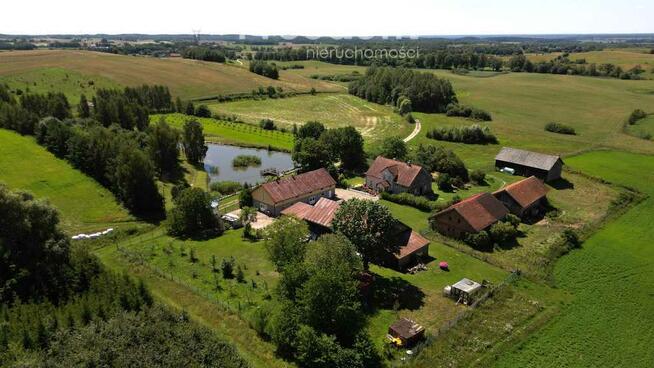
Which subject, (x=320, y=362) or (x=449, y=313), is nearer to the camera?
(x=320, y=362)

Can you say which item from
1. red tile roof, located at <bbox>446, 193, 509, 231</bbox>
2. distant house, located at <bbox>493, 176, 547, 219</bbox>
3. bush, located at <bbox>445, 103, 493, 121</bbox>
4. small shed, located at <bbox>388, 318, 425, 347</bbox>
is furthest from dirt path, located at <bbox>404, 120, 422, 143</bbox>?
small shed, located at <bbox>388, 318, 425, 347</bbox>

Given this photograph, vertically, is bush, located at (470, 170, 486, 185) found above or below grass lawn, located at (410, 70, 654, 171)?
below

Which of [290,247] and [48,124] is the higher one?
[48,124]

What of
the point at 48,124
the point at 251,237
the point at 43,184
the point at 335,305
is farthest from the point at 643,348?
the point at 48,124

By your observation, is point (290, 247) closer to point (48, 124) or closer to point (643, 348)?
point (643, 348)

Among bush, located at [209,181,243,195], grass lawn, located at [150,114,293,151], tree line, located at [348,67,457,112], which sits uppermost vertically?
tree line, located at [348,67,457,112]

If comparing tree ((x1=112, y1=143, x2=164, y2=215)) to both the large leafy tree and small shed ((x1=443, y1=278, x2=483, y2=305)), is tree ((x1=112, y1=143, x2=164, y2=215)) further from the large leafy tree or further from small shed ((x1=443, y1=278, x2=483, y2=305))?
small shed ((x1=443, y1=278, x2=483, y2=305))

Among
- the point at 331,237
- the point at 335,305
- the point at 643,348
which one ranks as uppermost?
the point at 331,237

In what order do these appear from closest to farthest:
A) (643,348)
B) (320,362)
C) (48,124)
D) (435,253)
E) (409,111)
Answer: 1. (320,362)
2. (643,348)
3. (435,253)
4. (48,124)
5. (409,111)
